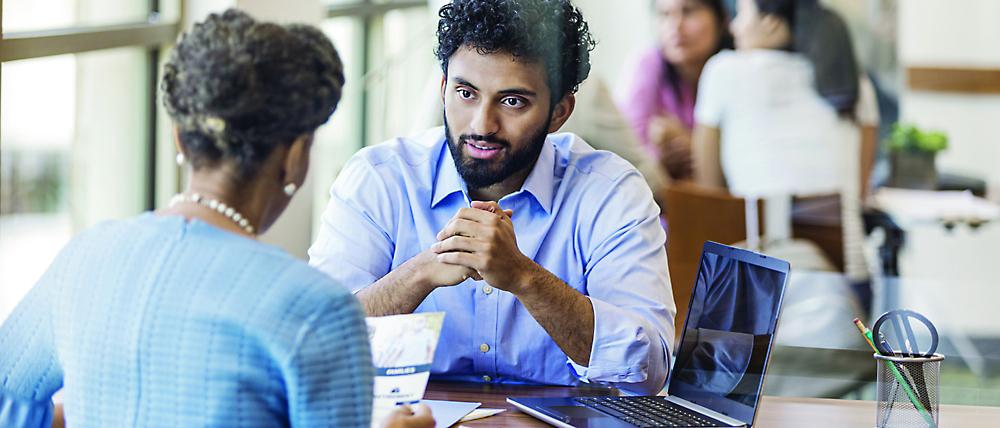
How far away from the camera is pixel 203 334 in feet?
2.41

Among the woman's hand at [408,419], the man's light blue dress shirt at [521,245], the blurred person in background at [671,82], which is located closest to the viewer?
the woman's hand at [408,419]

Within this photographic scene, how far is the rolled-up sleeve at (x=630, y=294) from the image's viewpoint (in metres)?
1.44

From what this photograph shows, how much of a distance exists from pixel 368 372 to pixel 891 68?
3.35 m

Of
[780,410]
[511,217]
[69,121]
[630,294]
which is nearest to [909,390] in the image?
[780,410]

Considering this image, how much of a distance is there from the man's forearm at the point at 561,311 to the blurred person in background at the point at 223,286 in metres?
0.57

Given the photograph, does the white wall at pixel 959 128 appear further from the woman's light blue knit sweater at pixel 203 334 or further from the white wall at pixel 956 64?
the woman's light blue knit sweater at pixel 203 334

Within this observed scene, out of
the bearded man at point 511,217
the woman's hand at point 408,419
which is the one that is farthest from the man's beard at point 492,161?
the woman's hand at point 408,419

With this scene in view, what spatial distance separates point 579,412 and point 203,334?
64 centimetres

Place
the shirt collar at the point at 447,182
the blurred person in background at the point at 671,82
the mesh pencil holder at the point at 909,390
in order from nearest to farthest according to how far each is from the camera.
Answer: the mesh pencil holder at the point at 909,390 → the shirt collar at the point at 447,182 → the blurred person in background at the point at 671,82

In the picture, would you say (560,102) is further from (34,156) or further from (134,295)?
(34,156)

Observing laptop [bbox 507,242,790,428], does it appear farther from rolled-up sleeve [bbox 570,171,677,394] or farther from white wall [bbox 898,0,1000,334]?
white wall [bbox 898,0,1000,334]

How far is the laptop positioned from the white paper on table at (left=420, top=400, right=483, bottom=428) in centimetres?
7

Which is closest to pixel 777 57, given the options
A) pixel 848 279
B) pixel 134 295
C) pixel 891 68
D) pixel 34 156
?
pixel 891 68

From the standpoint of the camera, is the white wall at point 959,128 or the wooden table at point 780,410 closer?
the wooden table at point 780,410
